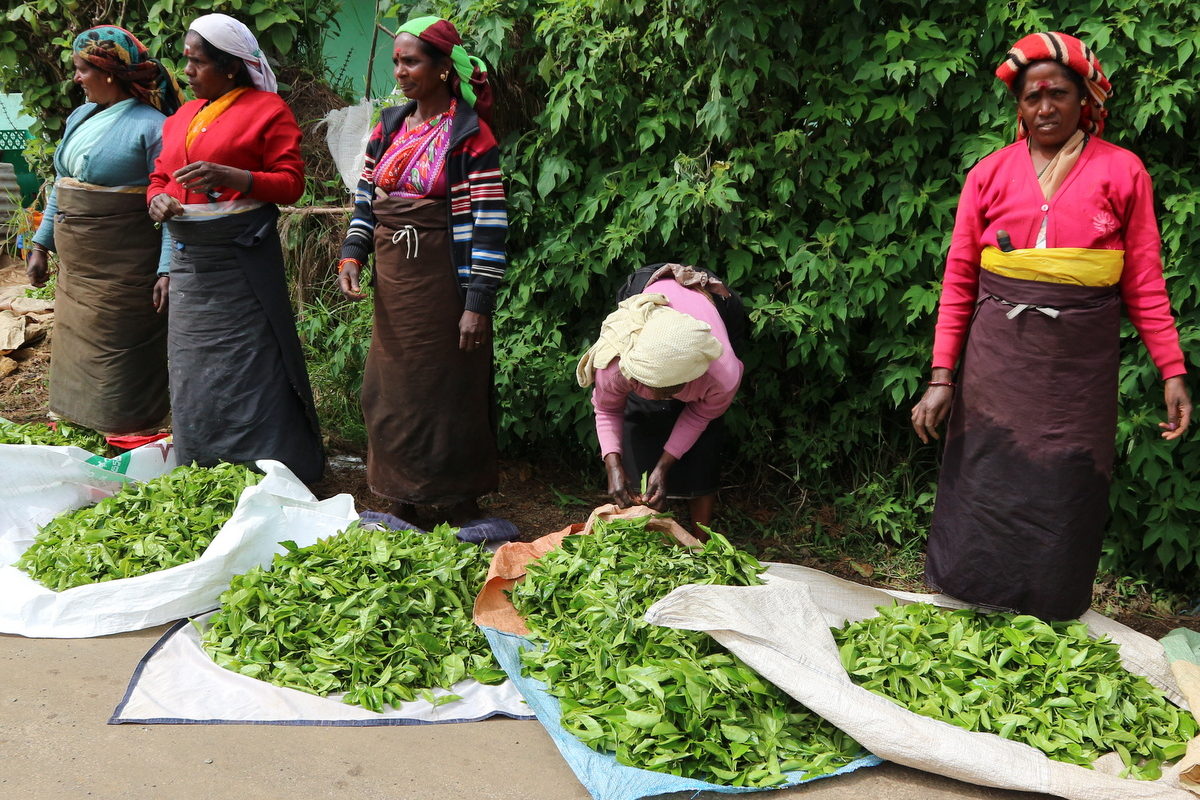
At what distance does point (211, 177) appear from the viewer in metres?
4.00

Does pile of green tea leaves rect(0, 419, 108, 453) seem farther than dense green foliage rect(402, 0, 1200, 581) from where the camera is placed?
Yes

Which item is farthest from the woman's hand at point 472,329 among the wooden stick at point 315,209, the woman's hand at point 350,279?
the wooden stick at point 315,209

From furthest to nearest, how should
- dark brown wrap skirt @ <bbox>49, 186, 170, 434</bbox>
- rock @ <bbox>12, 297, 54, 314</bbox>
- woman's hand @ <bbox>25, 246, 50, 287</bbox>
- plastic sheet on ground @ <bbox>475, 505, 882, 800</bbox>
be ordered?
rock @ <bbox>12, 297, 54, 314</bbox>
woman's hand @ <bbox>25, 246, 50, 287</bbox>
dark brown wrap skirt @ <bbox>49, 186, 170, 434</bbox>
plastic sheet on ground @ <bbox>475, 505, 882, 800</bbox>

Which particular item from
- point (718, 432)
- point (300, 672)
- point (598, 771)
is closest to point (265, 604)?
point (300, 672)

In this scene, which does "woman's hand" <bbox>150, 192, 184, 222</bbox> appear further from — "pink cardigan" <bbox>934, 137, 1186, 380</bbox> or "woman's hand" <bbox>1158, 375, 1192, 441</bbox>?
"woman's hand" <bbox>1158, 375, 1192, 441</bbox>

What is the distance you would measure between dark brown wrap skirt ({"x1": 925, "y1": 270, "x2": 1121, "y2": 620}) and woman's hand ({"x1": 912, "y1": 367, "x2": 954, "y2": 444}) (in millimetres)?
51

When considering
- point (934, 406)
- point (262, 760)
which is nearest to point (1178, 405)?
point (934, 406)

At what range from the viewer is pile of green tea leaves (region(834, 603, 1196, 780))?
2727 millimetres

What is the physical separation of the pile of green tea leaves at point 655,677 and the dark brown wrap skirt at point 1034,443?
2.34 feet

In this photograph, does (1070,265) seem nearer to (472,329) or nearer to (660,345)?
(660,345)

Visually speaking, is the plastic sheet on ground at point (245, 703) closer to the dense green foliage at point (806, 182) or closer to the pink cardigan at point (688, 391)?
the pink cardigan at point (688, 391)

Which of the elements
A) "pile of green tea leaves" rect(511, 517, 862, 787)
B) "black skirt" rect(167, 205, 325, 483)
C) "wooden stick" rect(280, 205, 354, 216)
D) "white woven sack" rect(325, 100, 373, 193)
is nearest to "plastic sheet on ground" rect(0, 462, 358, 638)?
"black skirt" rect(167, 205, 325, 483)

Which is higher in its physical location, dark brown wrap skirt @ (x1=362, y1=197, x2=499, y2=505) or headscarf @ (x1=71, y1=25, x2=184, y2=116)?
headscarf @ (x1=71, y1=25, x2=184, y2=116)

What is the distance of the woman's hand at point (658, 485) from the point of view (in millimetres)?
3574
